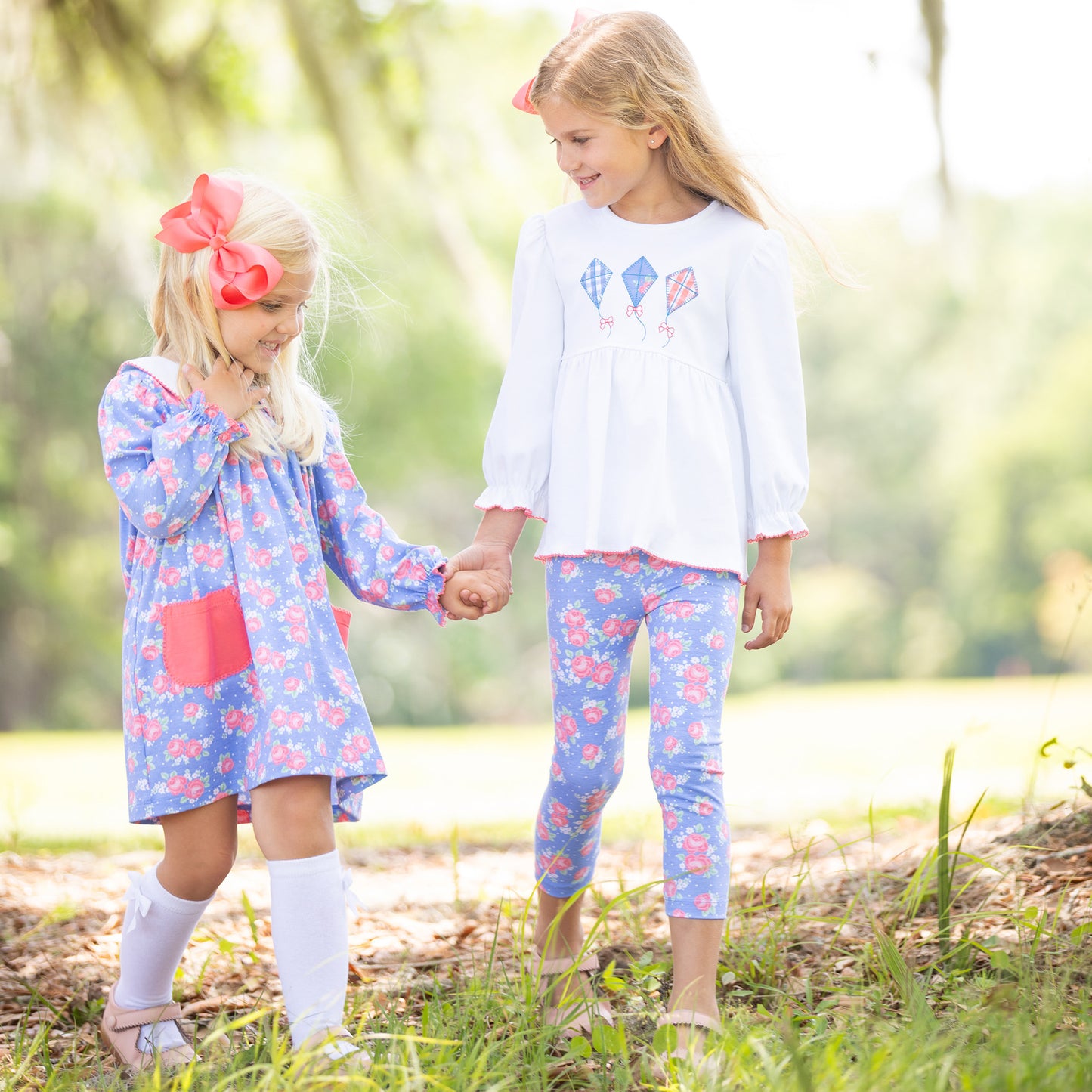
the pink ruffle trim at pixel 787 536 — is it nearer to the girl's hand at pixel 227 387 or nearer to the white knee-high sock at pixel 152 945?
the girl's hand at pixel 227 387

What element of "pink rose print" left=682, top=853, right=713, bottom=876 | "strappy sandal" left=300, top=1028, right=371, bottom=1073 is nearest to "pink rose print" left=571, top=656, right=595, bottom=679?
"pink rose print" left=682, top=853, right=713, bottom=876

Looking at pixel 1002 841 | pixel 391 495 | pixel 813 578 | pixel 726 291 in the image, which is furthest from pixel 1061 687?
pixel 813 578

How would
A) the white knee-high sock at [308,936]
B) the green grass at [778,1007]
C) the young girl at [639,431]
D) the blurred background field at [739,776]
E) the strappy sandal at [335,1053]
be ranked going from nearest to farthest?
1. the green grass at [778,1007]
2. the strappy sandal at [335,1053]
3. the white knee-high sock at [308,936]
4. the young girl at [639,431]
5. the blurred background field at [739,776]

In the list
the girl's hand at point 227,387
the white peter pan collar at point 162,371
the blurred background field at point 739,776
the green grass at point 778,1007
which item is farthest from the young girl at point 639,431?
the white peter pan collar at point 162,371

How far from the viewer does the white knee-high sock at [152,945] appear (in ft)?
7.62

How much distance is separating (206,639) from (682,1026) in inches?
43.8

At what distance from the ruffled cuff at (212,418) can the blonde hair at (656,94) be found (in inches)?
36.5

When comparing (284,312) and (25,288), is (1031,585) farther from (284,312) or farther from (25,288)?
(284,312)

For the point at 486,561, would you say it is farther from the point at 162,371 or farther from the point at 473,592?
the point at 162,371

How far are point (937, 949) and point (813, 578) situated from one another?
32302mm

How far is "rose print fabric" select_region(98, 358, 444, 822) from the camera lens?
7.40ft

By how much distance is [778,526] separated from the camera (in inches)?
94.1

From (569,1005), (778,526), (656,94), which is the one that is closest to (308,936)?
(569,1005)

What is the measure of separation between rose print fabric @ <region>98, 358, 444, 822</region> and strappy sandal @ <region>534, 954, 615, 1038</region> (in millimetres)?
509
